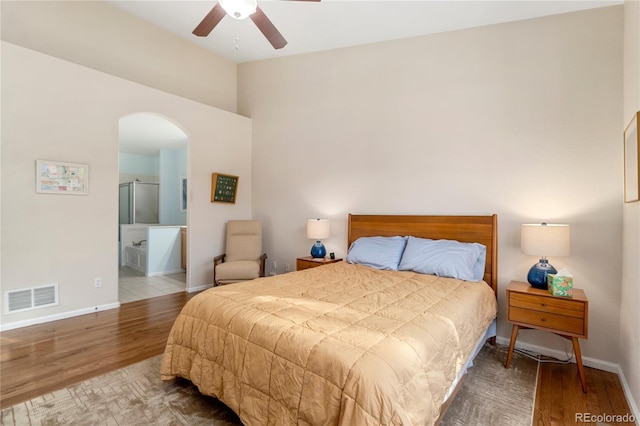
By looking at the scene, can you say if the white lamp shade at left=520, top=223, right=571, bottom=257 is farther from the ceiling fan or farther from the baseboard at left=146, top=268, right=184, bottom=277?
the baseboard at left=146, top=268, right=184, bottom=277

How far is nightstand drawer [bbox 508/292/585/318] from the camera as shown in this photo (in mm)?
2260

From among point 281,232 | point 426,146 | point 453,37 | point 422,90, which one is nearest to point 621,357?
point 426,146

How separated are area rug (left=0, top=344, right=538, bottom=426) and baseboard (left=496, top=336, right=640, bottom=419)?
1.63 ft

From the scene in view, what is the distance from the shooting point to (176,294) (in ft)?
14.5

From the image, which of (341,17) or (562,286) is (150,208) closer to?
(341,17)

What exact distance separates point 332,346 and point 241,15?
7.61ft

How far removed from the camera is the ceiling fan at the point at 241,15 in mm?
2170

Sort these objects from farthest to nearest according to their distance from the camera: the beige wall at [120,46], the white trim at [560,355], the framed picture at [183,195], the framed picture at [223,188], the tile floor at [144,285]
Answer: the framed picture at [183,195], the framed picture at [223,188], the tile floor at [144,285], the beige wall at [120,46], the white trim at [560,355]

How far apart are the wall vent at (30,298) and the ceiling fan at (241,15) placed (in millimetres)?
3072

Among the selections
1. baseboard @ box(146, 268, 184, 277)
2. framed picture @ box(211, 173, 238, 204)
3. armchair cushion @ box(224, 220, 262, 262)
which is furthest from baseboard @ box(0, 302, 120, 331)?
framed picture @ box(211, 173, 238, 204)

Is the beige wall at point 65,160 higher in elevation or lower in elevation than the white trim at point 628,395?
higher

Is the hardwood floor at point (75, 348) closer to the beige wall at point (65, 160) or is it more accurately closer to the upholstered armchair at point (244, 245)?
the beige wall at point (65, 160)

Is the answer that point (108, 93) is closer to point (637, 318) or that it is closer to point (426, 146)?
point (426, 146)

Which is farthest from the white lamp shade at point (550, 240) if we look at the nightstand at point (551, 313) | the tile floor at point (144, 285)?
the tile floor at point (144, 285)
